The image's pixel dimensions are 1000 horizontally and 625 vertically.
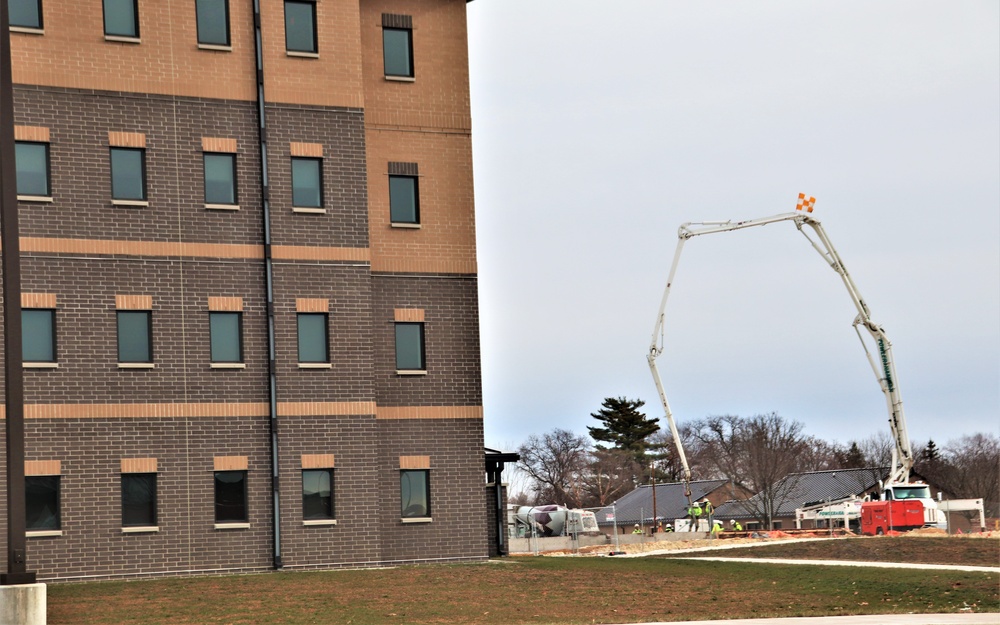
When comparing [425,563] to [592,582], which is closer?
[592,582]

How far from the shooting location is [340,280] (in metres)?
36.6

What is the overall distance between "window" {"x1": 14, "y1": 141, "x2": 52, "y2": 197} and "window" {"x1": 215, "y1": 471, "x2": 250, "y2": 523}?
27.8ft

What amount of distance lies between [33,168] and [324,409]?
31.6 feet

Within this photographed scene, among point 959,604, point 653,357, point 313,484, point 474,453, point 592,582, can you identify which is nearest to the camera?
point 959,604

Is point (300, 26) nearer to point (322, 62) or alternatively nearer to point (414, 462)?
point (322, 62)

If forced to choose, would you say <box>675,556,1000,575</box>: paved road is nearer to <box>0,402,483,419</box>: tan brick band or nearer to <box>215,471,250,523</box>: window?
<box>0,402,483,419</box>: tan brick band

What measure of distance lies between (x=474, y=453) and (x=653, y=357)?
25986 millimetres

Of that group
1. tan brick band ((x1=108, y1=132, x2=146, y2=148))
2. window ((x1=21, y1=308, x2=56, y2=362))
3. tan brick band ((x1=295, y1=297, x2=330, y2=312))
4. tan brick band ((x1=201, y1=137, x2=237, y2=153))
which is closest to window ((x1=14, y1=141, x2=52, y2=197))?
tan brick band ((x1=108, y1=132, x2=146, y2=148))

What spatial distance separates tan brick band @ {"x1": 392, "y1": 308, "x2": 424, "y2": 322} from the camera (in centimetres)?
3822

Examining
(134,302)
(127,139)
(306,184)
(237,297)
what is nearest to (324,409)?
(237,297)

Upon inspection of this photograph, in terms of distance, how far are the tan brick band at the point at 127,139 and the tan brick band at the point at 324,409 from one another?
7.66m

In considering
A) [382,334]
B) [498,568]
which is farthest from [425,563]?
[382,334]

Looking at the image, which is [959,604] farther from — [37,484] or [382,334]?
[37,484]

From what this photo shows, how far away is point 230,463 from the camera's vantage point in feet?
115
